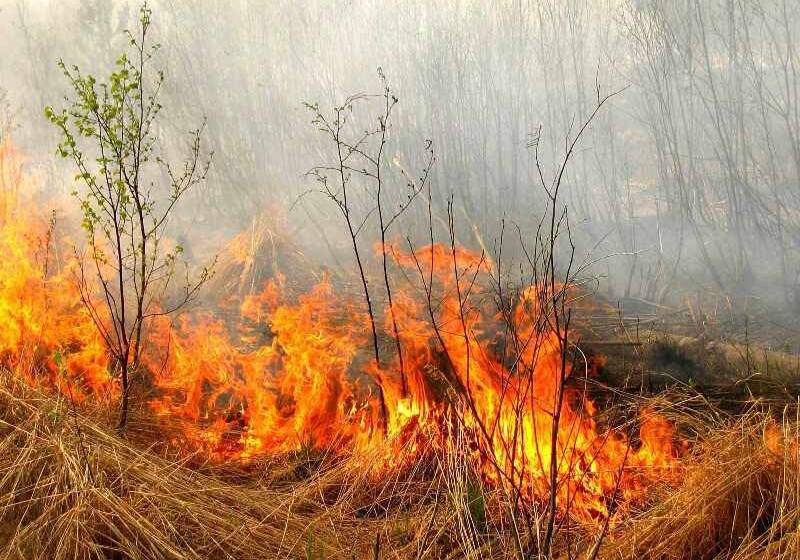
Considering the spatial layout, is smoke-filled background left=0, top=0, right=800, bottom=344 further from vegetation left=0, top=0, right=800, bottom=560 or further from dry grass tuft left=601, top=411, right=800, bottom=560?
dry grass tuft left=601, top=411, right=800, bottom=560

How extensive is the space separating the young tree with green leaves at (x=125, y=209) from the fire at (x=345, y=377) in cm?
40

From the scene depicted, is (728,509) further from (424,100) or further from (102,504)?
(424,100)

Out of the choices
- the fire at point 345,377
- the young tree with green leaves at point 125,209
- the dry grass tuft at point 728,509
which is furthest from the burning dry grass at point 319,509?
the young tree with green leaves at point 125,209

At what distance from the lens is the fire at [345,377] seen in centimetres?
348

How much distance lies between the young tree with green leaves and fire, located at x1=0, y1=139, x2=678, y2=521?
40 centimetres

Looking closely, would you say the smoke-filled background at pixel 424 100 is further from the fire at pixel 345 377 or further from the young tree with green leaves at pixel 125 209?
the fire at pixel 345 377

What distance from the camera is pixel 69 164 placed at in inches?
491

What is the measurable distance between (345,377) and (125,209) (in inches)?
85.3

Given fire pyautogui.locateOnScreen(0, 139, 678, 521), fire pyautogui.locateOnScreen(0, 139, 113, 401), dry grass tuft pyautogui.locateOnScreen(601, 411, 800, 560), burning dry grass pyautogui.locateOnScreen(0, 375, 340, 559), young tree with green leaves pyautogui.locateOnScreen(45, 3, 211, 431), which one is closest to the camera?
dry grass tuft pyautogui.locateOnScreen(601, 411, 800, 560)

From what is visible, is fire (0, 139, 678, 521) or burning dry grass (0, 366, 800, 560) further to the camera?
fire (0, 139, 678, 521)

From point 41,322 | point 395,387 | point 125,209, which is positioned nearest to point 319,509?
point 395,387

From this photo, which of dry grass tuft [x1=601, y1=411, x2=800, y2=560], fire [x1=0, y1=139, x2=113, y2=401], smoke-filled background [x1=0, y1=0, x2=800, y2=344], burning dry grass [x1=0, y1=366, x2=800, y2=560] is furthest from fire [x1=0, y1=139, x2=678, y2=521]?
smoke-filled background [x1=0, y1=0, x2=800, y2=344]

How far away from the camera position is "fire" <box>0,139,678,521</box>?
348cm

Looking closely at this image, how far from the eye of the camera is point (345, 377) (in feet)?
15.6
